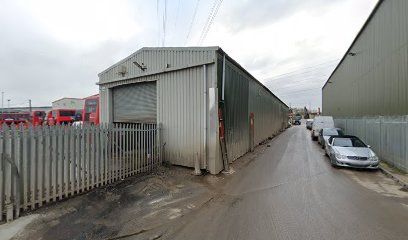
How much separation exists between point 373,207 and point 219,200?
12.1 feet

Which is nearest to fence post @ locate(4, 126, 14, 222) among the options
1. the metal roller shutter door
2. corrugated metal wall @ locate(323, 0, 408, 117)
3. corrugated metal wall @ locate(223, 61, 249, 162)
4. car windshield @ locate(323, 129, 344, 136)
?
the metal roller shutter door

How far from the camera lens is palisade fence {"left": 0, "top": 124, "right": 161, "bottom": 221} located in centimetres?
509

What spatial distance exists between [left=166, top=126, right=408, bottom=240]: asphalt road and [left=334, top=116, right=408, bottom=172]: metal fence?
201 cm

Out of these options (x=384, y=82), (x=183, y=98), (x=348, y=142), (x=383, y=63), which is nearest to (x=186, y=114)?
(x=183, y=98)

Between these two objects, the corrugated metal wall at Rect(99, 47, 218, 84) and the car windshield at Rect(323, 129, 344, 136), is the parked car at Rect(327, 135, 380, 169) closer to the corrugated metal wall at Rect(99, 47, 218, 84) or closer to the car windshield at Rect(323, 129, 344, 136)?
the car windshield at Rect(323, 129, 344, 136)

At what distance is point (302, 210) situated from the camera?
5695 millimetres

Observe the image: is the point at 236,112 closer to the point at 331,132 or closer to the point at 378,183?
the point at 378,183

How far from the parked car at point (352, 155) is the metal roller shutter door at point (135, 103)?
8421 mm

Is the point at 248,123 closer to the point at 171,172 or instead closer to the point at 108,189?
the point at 171,172

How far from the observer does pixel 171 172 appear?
9367 millimetres

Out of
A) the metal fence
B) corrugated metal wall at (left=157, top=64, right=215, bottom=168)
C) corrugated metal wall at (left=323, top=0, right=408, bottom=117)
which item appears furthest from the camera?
corrugated metal wall at (left=323, top=0, right=408, bottom=117)

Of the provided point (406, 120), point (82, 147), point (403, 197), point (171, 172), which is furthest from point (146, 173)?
point (406, 120)

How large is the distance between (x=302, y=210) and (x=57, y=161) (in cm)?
582

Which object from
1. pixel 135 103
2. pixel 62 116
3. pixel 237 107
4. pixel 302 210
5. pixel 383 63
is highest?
pixel 383 63
